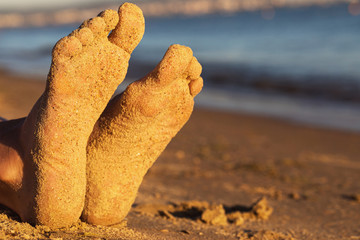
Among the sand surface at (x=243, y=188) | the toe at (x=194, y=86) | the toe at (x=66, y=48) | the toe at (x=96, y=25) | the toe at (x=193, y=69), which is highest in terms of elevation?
the toe at (x=96, y=25)

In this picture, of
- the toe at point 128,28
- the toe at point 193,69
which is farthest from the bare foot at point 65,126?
the toe at point 193,69

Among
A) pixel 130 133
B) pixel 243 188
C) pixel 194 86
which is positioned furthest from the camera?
pixel 243 188

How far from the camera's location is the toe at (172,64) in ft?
5.20

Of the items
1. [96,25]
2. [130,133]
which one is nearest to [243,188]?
[130,133]

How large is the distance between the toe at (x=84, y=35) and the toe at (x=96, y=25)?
2cm

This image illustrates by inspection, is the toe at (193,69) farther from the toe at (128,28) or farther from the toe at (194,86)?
the toe at (128,28)

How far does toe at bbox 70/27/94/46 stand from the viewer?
1.44 meters

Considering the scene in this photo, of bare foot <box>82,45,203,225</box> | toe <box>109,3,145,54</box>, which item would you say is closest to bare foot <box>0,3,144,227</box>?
toe <box>109,3,145,54</box>

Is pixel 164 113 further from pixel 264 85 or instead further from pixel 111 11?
pixel 264 85

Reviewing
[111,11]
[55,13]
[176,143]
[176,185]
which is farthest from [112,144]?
[55,13]

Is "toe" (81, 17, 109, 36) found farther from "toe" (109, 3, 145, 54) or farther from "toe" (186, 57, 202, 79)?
"toe" (186, 57, 202, 79)

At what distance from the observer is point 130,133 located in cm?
164

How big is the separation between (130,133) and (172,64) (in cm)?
32

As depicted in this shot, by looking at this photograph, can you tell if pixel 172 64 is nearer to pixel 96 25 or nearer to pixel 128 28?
pixel 128 28
